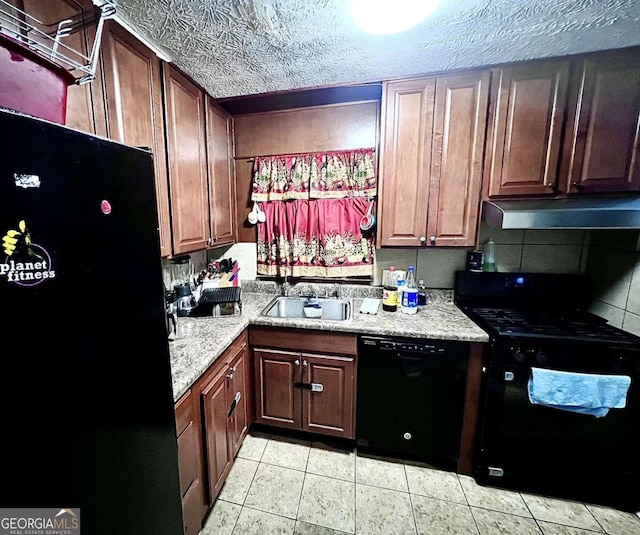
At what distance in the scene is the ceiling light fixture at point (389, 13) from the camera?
108 centimetres

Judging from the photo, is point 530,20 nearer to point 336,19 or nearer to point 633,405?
point 336,19

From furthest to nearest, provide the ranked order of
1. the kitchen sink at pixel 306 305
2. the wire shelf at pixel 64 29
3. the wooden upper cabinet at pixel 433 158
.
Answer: the kitchen sink at pixel 306 305, the wooden upper cabinet at pixel 433 158, the wire shelf at pixel 64 29

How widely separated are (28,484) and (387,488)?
1.68 m

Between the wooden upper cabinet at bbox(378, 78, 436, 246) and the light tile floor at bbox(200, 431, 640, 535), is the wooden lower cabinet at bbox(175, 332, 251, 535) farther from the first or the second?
the wooden upper cabinet at bbox(378, 78, 436, 246)

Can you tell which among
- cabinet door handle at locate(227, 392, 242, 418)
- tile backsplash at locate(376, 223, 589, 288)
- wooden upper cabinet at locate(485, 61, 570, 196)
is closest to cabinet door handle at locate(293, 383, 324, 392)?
cabinet door handle at locate(227, 392, 242, 418)

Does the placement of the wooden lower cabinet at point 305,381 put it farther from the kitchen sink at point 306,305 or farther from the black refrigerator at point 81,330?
the black refrigerator at point 81,330

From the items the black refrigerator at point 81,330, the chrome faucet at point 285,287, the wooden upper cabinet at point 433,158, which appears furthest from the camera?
the chrome faucet at point 285,287

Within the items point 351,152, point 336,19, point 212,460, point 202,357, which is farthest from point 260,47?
point 212,460

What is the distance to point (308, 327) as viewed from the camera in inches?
66.0

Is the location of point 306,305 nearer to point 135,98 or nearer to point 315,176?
point 315,176

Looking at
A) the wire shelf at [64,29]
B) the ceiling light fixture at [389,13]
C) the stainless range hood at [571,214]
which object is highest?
the ceiling light fixture at [389,13]

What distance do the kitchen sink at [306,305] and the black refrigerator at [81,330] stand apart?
4.31ft

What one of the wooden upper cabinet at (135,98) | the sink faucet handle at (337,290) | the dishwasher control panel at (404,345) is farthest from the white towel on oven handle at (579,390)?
the wooden upper cabinet at (135,98)

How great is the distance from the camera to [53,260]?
1.69 ft
